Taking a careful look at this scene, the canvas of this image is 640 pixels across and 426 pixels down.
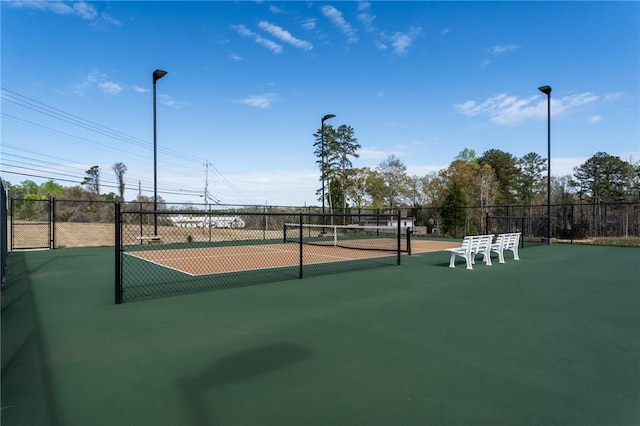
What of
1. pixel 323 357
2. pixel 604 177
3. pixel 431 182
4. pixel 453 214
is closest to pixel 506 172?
pixel 604 177

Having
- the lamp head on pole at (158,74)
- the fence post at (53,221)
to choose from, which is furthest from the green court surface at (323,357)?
the lamp head on pole at (158,74)

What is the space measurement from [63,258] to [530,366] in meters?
13.2

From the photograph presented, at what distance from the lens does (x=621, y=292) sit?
21.1 feet

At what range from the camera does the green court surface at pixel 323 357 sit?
240cm

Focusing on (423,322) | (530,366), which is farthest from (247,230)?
(530,366)

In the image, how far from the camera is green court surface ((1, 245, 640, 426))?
2.40 metres

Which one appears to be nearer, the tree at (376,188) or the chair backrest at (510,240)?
the chair backrest at (510,240)

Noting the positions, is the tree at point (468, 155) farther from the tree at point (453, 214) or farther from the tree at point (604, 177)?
the tree at point (453, 214)

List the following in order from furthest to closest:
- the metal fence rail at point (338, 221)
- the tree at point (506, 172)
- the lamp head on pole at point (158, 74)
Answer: the tree at point (506, 172), the metal fence rail at point (338, 221), the lamp head on pole at point (158, 74)

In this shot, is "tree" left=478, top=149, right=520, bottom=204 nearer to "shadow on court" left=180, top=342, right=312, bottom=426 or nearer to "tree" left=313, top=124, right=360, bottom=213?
"tree" left=313, top=124, right=360, bottom=213

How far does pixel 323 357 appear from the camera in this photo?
11.0 ft

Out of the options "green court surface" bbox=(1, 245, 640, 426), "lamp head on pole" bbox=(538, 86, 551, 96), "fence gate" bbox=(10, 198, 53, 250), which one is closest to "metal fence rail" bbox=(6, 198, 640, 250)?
"fence gate" bbox=(10, 198, 53, 250)

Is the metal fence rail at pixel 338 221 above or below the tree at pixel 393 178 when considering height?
below

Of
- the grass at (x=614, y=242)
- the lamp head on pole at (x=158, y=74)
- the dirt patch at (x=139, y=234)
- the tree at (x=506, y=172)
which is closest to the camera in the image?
the lamp head on pole at (x=158, y=74)
